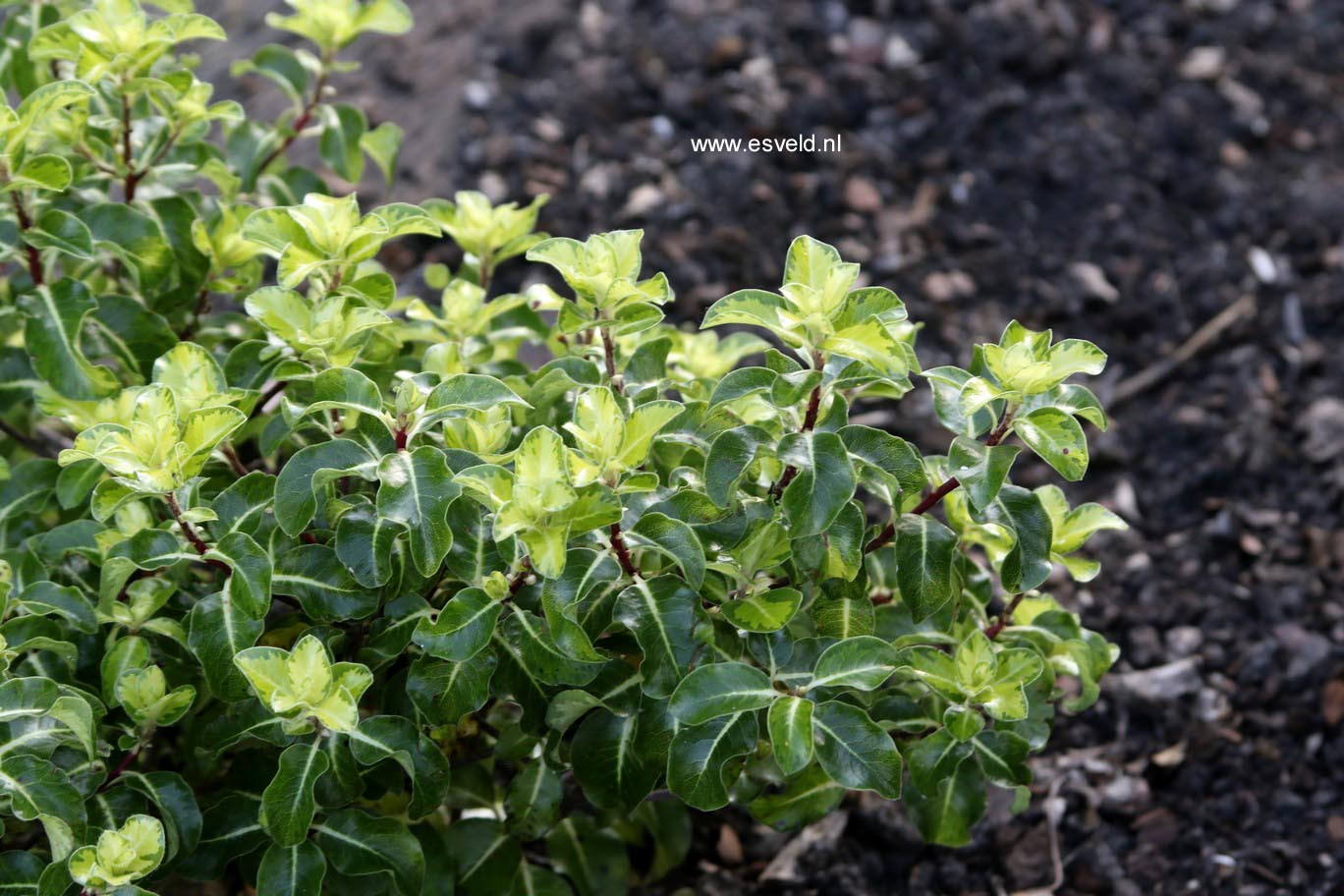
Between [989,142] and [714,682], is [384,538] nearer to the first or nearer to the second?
[714,682]

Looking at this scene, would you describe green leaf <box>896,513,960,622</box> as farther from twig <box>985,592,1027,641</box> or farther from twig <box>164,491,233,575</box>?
twig <box>164,491,233,575</box>

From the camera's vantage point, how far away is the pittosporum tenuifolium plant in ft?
5.91

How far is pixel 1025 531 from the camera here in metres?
1.91

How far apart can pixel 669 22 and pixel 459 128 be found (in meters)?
0.91

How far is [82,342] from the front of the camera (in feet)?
7.41

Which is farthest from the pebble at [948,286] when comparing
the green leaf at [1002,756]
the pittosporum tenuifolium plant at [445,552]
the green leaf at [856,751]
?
the green leaf at [856,751]

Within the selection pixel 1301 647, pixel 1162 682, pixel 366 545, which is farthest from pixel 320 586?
pixel 1301 647

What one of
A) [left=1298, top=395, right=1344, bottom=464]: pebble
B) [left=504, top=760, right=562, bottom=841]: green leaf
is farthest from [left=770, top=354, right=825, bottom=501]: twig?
[left=1298, top=395, right=1344, bottom=464]: pebble

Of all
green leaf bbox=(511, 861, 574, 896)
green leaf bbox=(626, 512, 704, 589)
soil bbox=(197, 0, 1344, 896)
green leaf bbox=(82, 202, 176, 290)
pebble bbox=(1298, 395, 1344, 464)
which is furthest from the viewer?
pebble bbox=(1298, 395, 1344, 464)

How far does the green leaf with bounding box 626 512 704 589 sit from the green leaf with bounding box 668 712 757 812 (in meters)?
0.22

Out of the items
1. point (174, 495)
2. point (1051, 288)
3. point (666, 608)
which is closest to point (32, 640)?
point (174, 495)

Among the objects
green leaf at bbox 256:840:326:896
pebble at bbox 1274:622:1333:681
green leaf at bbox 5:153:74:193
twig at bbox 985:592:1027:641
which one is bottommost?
pebble at bbox 1274:622:1333:681

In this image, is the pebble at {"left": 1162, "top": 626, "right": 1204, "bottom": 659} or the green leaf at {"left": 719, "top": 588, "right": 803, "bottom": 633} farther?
the pebble at {"left": 1162, "top": 626, "right": 1204, "bottom": 659}

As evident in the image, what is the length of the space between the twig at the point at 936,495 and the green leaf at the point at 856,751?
0.91ft
